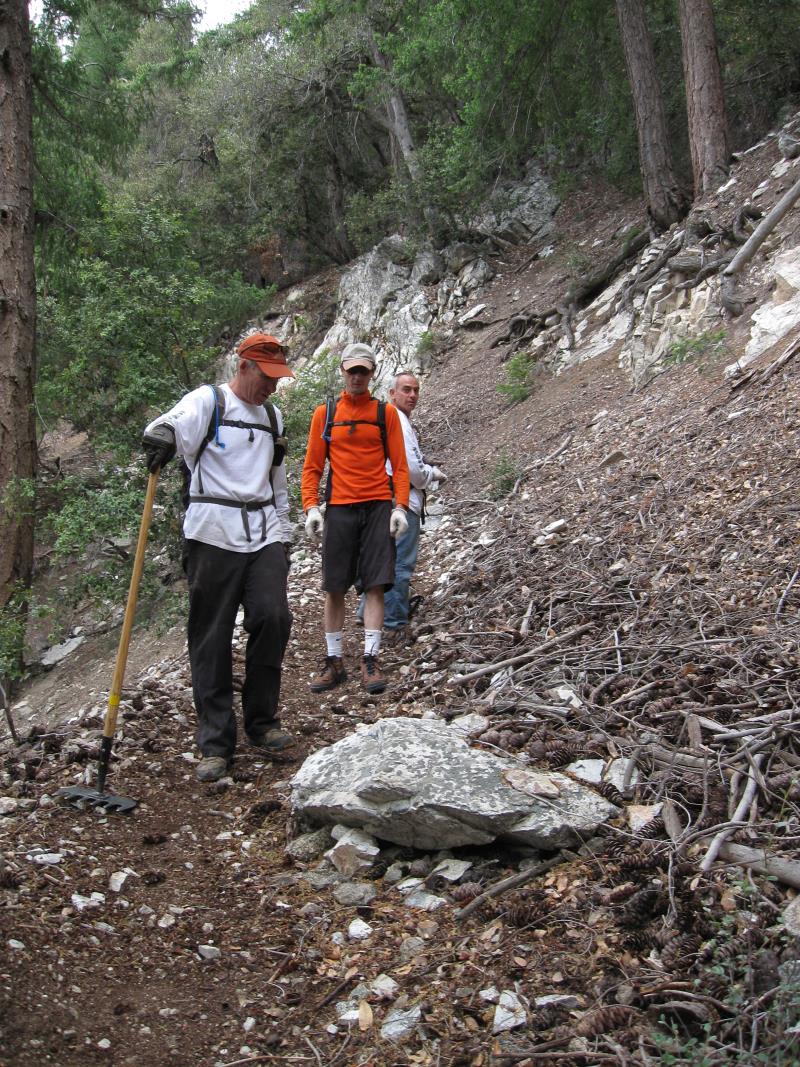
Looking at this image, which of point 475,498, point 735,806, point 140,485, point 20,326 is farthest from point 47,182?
point 735,806

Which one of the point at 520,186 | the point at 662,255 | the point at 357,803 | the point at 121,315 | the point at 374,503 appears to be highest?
the point at 520,186

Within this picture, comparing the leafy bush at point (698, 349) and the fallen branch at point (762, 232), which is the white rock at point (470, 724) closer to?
the leafy bush at point (698, 349)

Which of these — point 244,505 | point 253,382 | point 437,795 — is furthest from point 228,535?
point 437,795

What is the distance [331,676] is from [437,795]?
2.40 meters

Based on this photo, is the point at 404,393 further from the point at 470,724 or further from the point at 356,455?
the point at 470,724

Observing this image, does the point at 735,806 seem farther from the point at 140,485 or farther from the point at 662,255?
the point at 662,255

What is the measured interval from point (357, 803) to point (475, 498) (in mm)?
5922

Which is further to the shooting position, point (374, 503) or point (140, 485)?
point (140, 485)

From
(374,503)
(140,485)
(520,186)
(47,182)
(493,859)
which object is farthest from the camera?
(520,186)

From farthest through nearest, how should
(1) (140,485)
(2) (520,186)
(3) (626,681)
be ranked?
(2) (520,186) < (1) (140,485) < (3) (626,681)

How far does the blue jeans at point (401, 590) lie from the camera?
6.16m

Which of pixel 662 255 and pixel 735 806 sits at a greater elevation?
pixel 662 255

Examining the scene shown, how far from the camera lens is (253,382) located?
14.2 feet

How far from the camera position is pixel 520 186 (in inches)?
763
